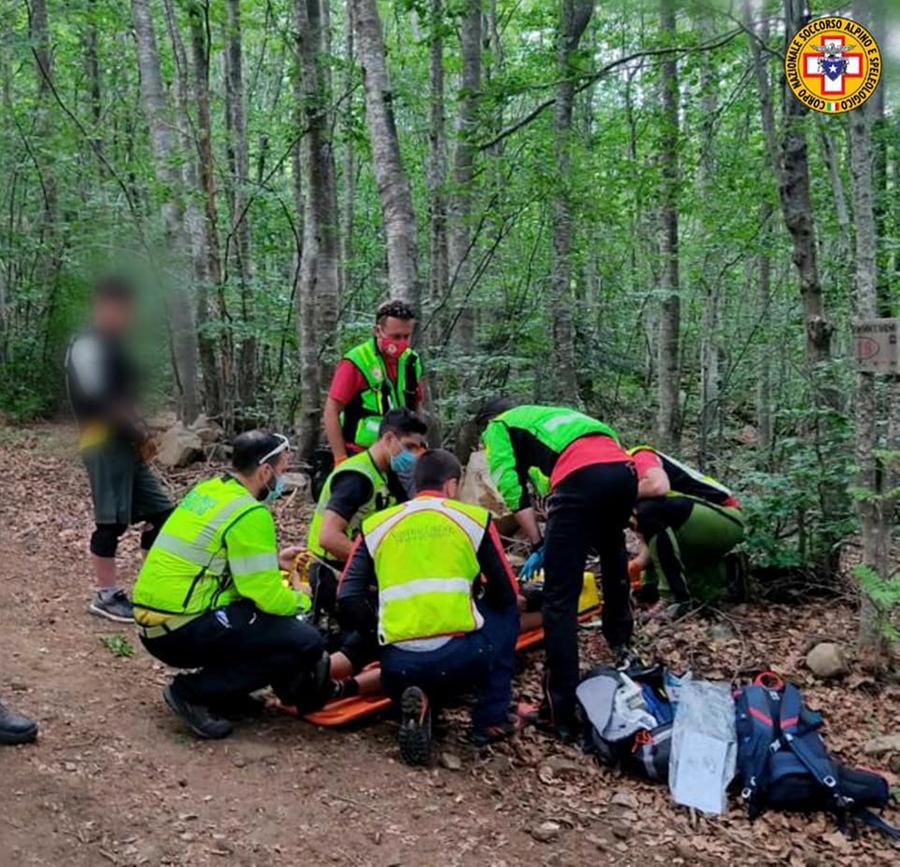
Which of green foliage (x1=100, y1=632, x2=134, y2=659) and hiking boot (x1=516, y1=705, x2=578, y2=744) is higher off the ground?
green foliage (x1=100, y1=632, x2=134, y2=659)

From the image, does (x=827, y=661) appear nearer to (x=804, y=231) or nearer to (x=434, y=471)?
(x=434, y=471)

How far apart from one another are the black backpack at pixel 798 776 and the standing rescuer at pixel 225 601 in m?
2.09

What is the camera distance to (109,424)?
5.17m

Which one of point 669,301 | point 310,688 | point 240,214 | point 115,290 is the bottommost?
point 310,688

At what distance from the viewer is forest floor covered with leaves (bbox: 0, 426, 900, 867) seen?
3.14 meters

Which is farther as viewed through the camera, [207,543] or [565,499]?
[565,499]

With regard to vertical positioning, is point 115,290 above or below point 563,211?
below

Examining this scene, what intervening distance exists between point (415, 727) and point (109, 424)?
274 centimetres

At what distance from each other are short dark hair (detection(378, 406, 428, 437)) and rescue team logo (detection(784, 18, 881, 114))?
3.03 m

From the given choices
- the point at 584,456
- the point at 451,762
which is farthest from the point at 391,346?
the point at 451,762

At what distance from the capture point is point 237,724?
415cm

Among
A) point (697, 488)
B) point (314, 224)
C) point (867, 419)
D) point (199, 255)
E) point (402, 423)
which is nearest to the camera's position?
point (402, 423)

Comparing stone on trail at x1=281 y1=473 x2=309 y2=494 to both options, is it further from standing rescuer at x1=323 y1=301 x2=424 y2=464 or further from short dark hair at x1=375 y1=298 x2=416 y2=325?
short dark hair at x1=375 y1=298 x2=416 y2=325

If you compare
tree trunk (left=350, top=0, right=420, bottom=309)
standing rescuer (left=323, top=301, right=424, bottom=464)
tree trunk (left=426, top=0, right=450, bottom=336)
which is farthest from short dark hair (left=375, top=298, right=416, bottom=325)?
tree trunk (left=426, top=0, right=450, bottom=336)
